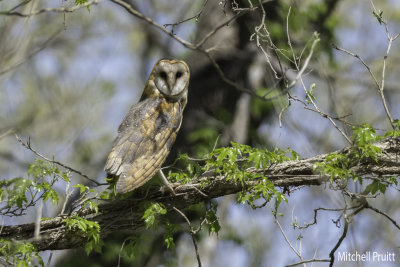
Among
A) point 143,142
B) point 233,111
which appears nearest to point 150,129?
point 143,142

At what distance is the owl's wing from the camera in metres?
4.20

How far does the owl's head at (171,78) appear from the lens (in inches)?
211

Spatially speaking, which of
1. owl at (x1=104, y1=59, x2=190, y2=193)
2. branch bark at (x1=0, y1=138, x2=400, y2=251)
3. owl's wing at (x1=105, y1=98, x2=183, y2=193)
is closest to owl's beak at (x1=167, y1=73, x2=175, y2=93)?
owl at (x1=104, y1=59, x2=190, y2=193)

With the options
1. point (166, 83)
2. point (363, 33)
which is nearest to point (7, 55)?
point (166, 83)

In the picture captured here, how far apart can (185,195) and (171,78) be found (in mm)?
1616

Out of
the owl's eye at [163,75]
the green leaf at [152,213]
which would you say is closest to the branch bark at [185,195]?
the green leaf at [152,213]

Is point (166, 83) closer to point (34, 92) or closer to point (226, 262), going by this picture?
point (226, 262)

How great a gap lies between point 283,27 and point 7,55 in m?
4.38

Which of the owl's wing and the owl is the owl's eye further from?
the owl's wing

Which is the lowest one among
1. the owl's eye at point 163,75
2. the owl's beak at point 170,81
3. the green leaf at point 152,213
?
the green leaf at point 152,213

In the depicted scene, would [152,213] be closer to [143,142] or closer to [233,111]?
[143,142]

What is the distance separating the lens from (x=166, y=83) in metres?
5.36

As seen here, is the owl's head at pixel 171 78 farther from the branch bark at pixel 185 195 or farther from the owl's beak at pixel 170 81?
the branch bark at pixel 185 195

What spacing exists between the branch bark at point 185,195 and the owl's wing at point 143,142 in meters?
0.24
